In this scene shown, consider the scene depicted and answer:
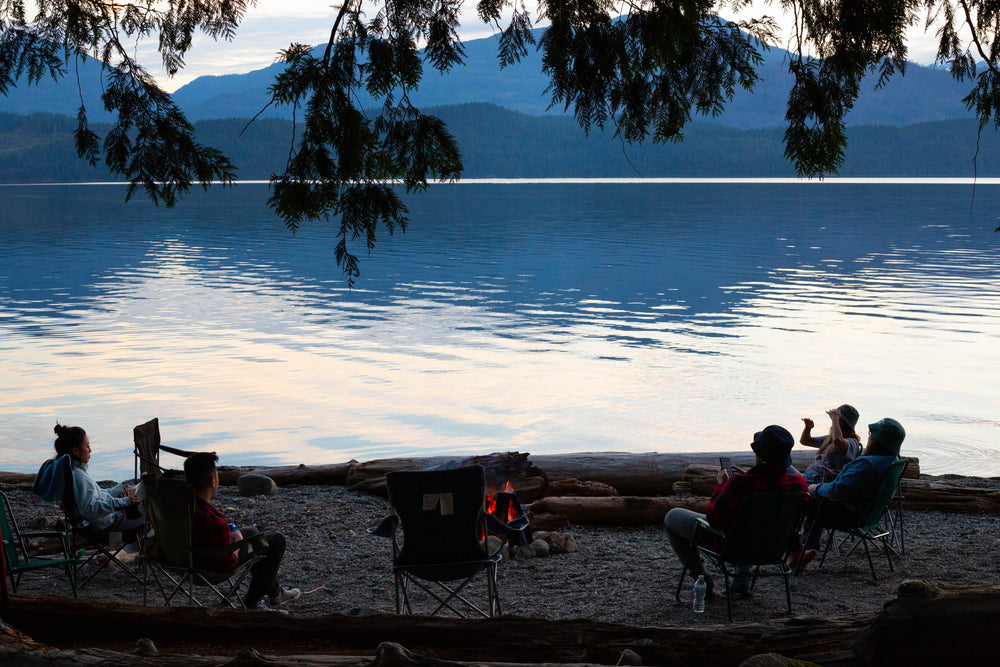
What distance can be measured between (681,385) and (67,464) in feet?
29.8

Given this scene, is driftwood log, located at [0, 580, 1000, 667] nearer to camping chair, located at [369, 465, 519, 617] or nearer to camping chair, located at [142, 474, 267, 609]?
camping chair, located at [142, 474, 267, 609]

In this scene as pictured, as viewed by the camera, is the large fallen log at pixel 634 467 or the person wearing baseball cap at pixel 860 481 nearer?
the person wearing baseball cap at pixel 860 481

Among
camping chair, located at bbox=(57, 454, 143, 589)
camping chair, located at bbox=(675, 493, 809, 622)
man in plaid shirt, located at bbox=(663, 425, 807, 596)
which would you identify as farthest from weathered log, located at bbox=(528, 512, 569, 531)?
camping chair, located at bbox=(57, 454, 143, 589)

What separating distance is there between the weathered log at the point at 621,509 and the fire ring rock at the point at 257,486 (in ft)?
7.31

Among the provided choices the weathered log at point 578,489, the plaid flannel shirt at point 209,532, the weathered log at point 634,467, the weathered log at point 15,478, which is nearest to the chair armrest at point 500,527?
the plaid flannel shirt at point 209,532

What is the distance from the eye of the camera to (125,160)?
5.15 metres

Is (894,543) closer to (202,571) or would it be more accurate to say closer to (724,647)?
(724,647)

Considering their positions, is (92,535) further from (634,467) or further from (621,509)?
(634,467)

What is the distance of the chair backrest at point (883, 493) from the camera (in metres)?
5.64

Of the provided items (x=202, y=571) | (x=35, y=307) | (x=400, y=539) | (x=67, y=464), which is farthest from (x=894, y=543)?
(x=35, y=307)

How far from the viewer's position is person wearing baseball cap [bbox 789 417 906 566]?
5.68 meters

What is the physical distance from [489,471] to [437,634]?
3.55 m

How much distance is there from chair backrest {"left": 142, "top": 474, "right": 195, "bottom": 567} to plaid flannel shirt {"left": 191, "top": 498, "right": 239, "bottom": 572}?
6cm

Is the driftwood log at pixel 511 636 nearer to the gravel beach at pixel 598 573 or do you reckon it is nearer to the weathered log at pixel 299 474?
the gravel beach at pixel 598 573
